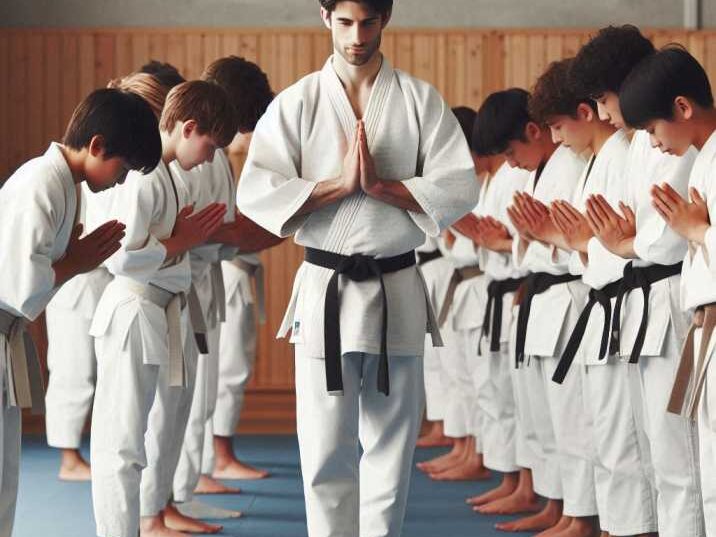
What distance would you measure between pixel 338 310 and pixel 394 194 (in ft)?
1.09

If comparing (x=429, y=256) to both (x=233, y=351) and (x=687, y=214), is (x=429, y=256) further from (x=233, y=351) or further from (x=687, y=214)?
(x=687, y=214)

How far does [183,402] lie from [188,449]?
0.61m

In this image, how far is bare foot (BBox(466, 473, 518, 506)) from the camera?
208 inches

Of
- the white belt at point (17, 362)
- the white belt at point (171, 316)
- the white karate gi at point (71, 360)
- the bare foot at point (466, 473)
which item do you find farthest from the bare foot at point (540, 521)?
the white karate gi at point (71, 360)

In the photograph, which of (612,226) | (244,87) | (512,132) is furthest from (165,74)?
(612,226)

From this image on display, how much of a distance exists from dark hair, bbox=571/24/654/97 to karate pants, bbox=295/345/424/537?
109cm

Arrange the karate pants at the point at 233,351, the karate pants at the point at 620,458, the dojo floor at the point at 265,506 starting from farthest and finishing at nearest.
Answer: the karate pants at the point at 233,351
the dojo floor at the point at 265,506
the karate pants at the point at 620,458

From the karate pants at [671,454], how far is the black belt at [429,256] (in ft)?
9.27

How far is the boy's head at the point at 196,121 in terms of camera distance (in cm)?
420

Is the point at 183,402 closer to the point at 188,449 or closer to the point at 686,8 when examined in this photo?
the point at 188,449

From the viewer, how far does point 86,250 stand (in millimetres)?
3189

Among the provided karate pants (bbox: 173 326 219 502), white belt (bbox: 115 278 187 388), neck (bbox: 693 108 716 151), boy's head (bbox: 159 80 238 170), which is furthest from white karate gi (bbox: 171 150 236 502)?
neck (bbox: 693 108 716 151)

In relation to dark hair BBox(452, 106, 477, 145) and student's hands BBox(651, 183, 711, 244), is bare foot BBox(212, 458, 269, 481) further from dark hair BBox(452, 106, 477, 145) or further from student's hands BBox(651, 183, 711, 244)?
student's hands BBox(651, 183, 711, 244)

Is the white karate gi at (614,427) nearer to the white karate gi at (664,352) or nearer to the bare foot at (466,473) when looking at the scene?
the white karate gi at (664,352)
